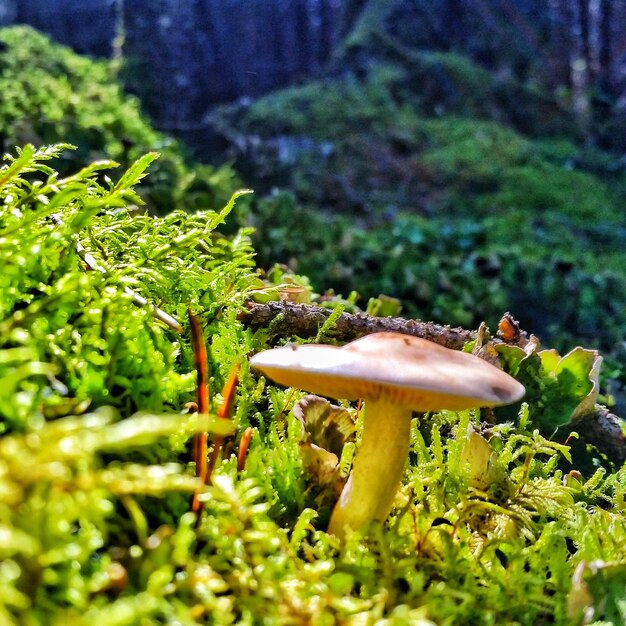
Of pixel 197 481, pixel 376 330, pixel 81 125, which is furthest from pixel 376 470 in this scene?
pixel 81 125

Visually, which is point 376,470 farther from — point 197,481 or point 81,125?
point 81,125

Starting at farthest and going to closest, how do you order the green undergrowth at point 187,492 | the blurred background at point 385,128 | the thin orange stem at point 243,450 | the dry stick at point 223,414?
the blurred background at point 385,128 < the thin orange stem at point 243,450 < the dry stick at point 223,414 < the green undergrowth at point 187,492

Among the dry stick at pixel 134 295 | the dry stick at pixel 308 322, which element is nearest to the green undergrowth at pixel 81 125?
the dry stick at pixel 308 322

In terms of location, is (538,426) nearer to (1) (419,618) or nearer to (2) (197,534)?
(1) (419,618)

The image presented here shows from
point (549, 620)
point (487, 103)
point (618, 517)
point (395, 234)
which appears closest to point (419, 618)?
point (549, 620)

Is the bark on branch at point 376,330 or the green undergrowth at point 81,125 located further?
the green undergrowth at point 81,125

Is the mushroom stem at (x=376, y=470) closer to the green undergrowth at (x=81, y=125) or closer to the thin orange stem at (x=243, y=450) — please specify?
the thin orange stem at (x=243, y=450)

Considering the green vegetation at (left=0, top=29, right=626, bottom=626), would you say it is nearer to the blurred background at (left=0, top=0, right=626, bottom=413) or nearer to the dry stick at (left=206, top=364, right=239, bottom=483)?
the dry stick at (left=206, top=364, right=239, bottom=483)
